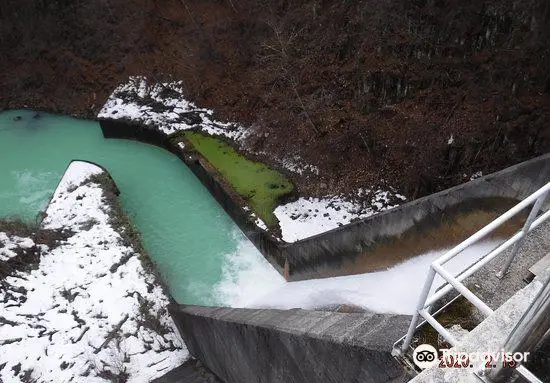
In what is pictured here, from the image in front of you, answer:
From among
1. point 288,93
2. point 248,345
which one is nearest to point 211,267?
point 248,345

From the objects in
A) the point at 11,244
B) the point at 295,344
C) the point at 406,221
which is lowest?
the point at 295,344

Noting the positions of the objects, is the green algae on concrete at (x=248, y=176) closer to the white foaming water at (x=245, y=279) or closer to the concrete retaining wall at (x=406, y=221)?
the white foaming water at (x=245, y=279)

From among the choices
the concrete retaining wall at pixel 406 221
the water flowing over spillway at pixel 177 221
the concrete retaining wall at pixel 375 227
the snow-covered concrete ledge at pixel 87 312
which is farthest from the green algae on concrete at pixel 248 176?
the snow-covered concrete ledge at pixel 87 312

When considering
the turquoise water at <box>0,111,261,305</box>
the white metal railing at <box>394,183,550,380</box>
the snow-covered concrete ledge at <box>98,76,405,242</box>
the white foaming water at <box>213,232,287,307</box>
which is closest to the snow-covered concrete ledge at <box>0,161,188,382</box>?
the turquoise water at <box>0,111,261,305</box>

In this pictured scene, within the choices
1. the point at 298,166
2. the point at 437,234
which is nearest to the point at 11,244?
the point at 298,166

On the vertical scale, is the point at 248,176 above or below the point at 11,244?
below

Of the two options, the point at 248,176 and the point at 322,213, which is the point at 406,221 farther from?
the point at 248,176

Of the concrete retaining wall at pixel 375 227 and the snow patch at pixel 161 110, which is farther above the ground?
the snow patch at pixel 161 110
